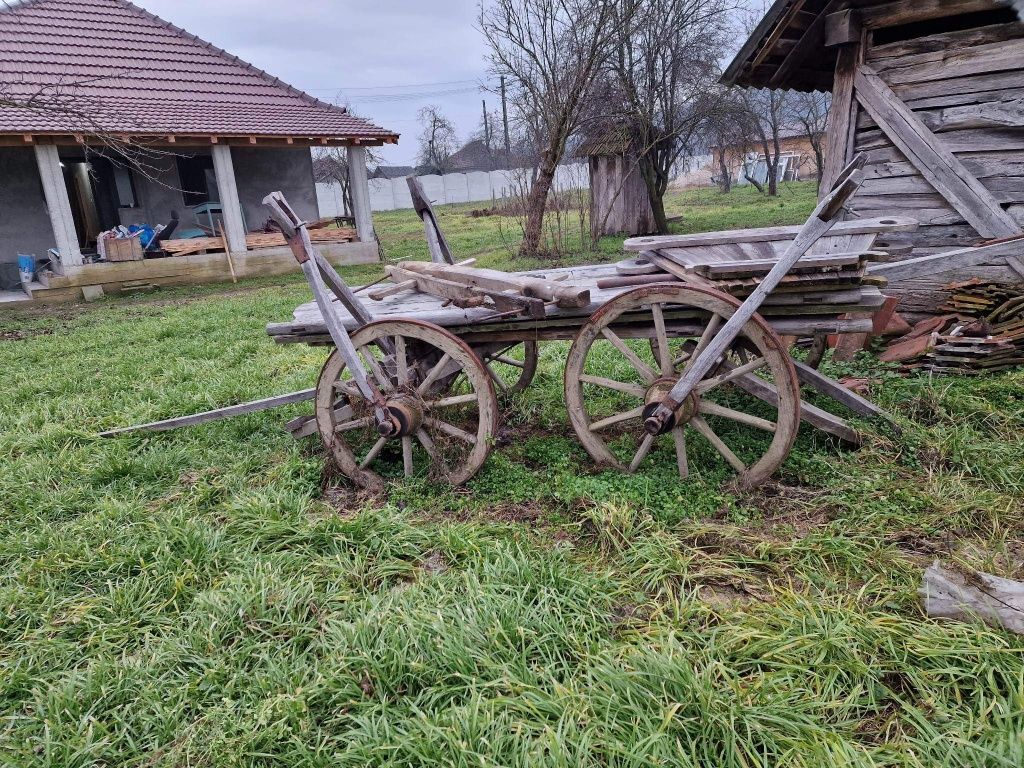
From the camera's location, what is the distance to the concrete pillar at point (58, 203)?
11.8 meters

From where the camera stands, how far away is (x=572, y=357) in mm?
3473

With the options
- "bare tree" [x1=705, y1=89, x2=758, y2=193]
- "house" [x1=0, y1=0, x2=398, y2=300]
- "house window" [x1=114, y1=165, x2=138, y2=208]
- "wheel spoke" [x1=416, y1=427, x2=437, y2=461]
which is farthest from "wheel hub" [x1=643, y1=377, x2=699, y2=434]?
"house window" [x1=114, y1=165, x2=138, y2=208]

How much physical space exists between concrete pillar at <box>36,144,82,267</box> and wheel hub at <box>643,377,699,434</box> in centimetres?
1269

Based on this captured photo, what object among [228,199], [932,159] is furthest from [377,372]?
[228,199]

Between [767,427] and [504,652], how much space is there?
5.64 ft

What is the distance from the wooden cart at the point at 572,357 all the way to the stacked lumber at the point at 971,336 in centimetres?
146

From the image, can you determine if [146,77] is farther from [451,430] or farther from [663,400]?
[663,400]

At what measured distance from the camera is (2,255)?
13.5m

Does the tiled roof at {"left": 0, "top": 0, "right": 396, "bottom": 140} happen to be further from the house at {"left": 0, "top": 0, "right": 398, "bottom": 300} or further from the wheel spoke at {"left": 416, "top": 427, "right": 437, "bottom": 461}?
the wheel spoke at {"left": 416, "top": 427, "right": 437, "bottom": 461}

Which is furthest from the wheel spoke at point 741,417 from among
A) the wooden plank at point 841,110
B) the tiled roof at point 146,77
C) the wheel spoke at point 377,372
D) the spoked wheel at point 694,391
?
the tiled roof at point 146,77

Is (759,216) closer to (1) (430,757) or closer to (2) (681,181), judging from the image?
(1) (430,757)

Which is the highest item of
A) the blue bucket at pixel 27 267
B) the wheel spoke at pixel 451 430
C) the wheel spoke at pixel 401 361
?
the blue bucket at pixel 27 267

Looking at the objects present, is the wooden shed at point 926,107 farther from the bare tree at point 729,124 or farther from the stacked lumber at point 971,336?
the bare tree at point 729,124

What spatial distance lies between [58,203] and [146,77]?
3.98 meters
